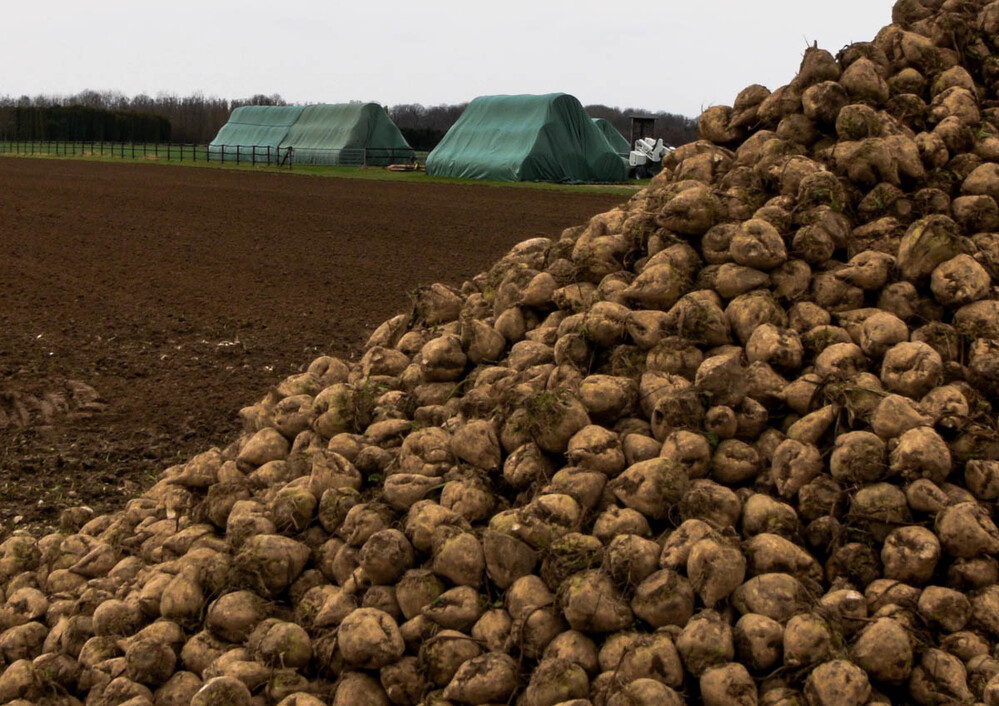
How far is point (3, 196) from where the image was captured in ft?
74.4

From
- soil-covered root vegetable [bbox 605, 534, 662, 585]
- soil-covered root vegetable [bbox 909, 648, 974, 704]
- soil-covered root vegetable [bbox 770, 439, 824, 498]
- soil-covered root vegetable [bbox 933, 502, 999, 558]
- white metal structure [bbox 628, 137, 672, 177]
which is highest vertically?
white metal structure [bbox 628, 137, 672, 177]

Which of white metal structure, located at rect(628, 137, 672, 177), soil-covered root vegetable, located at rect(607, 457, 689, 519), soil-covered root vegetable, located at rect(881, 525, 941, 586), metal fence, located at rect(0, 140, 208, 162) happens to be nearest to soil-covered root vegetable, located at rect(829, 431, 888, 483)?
soil-covered root vegetable, located at rect(881, 525, 941, 586)

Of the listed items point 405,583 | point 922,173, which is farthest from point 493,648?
point 922,173

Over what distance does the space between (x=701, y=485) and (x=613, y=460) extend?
1.04ft

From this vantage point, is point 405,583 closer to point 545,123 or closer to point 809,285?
point 809,285

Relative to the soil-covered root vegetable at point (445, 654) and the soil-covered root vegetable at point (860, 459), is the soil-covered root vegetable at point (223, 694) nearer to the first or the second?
the soil-covered root vegetable at point (445, 654)

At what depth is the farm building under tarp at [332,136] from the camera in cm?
4081

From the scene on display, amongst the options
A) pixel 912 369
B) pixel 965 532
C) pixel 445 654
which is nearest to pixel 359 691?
pixel 445 654

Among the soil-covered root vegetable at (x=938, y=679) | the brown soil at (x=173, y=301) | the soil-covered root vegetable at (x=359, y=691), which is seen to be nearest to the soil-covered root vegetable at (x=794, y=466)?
the soil-covered root vegetable at (x=938, y=679)

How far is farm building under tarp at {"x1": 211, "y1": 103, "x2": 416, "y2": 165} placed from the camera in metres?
40.8

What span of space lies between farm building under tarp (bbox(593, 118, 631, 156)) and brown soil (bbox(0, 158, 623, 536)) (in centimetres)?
1365

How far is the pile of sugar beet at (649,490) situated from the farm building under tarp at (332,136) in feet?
121

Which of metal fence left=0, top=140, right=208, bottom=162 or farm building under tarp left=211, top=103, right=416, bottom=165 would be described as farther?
metal fence left=0, top=140, right=208, bottom=162

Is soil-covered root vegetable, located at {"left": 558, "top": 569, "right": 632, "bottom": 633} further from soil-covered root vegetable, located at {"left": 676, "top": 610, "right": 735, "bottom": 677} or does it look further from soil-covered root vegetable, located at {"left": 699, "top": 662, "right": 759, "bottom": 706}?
soil-covered root vegetable, located at {"left": 699, "top": 662, "right": 759, "bottom": 706}
